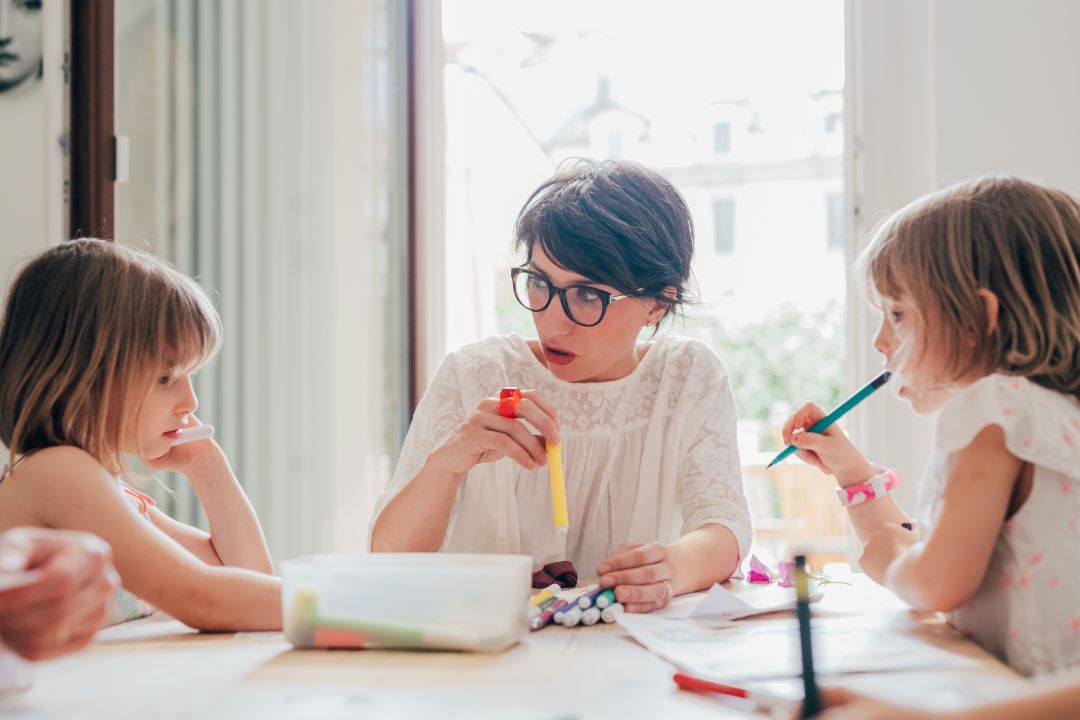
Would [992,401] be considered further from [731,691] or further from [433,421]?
[433,421]

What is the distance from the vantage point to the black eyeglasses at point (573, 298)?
1.37 metres

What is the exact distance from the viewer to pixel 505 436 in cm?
118

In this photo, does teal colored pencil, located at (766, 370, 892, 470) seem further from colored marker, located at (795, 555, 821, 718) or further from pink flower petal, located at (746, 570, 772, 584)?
colored marker, located at (795, 555, 821, 718)

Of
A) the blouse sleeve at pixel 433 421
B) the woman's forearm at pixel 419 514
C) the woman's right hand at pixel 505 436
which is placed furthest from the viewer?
the blouse sleeve at pixel 433 421

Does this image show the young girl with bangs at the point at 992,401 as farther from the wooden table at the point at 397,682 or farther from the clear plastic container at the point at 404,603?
the clear plastic container at the point at 404,603

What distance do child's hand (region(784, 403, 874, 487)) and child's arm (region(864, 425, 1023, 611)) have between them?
1.01ft

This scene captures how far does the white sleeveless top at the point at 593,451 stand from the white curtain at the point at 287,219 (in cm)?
81

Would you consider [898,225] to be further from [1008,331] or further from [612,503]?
[612,503]

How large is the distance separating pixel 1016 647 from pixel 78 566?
0.78 meters

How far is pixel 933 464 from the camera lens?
3.05ft

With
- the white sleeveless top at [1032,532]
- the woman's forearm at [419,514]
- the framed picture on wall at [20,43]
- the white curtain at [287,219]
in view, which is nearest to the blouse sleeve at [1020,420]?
the white sleeveless top at [1032,532]

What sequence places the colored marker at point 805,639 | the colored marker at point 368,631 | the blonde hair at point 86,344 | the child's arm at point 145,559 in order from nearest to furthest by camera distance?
1. the colored marker at point 805,639
2. the colored marker at point 368,631
3. the child's arm at point 145,559
4. the blonde hair at point 86,344

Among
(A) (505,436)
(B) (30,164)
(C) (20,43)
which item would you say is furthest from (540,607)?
(C) (20,43)

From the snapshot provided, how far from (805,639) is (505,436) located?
0.63 meters
